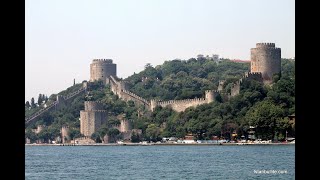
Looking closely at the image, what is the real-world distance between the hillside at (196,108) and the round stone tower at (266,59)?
1454 millimetres

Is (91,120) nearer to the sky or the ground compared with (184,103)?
nearer to the ground

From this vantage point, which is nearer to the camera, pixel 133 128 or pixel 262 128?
pixel 262 128

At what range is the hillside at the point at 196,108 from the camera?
231 ft

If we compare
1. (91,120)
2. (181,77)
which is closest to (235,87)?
(91,120)

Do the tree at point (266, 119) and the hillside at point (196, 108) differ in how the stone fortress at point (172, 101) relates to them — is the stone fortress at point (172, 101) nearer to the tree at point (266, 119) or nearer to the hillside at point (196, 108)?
the hillside at point (196, 108)

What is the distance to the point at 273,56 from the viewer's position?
292 feet

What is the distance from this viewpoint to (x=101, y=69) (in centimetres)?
11456

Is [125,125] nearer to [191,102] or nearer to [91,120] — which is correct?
[91,120]

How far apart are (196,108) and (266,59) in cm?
1064

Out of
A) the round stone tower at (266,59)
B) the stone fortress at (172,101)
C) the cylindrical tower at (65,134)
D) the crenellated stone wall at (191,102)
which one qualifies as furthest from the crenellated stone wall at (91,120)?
the round stone tower at (266,59)
